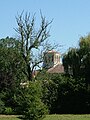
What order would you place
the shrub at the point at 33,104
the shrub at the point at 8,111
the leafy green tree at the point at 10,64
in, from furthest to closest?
1. the leafy green tree at the point at 10,64
2. the shrub at the point at 8,111
3. the shrub at the point at 33,104

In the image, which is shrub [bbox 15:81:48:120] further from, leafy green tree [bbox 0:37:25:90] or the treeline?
leafy green tree [bbox 0:37:25:90]

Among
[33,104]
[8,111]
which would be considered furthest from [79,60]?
[33,104]

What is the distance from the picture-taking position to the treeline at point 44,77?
45906mm

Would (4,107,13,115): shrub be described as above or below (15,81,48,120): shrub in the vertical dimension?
below

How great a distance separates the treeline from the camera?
45.9 meters

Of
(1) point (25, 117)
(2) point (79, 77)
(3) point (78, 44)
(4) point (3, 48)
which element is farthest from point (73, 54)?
(1) point (25, 117)

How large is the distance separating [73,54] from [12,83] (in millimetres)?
9494

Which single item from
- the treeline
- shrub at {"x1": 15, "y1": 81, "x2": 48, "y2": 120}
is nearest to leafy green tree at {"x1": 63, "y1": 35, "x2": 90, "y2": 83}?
the treeline

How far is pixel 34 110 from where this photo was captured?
24.3 meters

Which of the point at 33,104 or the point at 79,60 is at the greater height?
the point at 79,60

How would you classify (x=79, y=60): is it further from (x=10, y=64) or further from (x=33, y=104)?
(x=33, y=104)

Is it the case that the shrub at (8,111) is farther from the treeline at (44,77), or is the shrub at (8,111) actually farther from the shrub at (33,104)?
the shrub at (33,104)

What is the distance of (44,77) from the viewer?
54531 millimetres

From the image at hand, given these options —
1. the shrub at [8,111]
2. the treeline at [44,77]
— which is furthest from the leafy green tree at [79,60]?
the shrub at [8,111]
